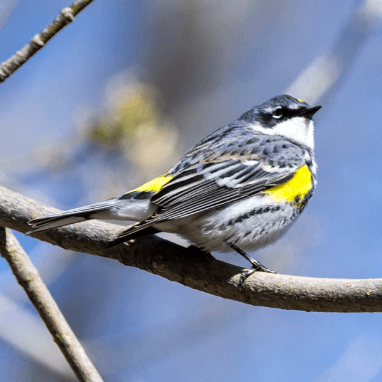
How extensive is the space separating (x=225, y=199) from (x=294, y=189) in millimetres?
584

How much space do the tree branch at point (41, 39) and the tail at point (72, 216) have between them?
912 millimetres

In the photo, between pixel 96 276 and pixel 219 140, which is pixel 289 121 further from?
pixel 96 276

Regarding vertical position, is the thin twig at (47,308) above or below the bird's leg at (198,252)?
below

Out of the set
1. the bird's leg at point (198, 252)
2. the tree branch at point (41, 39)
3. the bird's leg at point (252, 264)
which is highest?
the tree branch at point (41, 39)

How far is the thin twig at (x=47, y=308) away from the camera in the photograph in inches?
128

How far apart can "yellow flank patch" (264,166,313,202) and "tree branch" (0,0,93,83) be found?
6.17 feet

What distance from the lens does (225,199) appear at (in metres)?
3.70

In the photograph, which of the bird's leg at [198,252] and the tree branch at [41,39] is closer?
the tree branch at [41,39]

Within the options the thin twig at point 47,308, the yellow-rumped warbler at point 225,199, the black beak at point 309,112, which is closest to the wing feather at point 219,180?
the yellow-rumped warbler at point 225,199

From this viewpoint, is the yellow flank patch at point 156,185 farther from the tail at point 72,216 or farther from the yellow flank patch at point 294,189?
the yellow flank patch at point 294,189

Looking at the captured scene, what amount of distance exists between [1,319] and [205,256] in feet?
7.68

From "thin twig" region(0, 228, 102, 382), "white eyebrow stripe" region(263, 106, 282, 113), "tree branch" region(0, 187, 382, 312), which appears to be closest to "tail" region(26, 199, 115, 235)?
"tree branch" region(0, 187, 382, 312)

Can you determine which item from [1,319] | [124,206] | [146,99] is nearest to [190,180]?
[124,206]

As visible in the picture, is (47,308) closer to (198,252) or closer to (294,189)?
(198,252)
